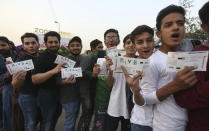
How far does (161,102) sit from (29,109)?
222 centimetres

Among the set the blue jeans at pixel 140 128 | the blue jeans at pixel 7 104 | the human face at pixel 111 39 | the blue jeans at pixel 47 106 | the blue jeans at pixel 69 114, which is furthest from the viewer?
the blue jeans at pixel 7 104

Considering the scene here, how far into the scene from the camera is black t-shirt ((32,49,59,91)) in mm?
2142

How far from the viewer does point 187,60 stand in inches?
33.5

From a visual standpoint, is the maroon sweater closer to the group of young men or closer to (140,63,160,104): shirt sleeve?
the group of young men

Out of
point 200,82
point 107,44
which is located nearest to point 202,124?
point 200,82

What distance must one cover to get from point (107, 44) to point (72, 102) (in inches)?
51.0

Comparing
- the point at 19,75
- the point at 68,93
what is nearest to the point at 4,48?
the point at 19,75

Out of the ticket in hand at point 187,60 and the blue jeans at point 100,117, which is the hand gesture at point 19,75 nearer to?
the blue jeans at point 100,117

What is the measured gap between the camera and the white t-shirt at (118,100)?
186 cm

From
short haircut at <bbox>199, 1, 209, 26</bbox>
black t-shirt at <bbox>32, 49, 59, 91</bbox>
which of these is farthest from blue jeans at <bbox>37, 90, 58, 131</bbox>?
short haircut at <bbox>199, 1, 209, 26</bbox>

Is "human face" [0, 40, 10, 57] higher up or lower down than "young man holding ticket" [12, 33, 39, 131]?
higher up

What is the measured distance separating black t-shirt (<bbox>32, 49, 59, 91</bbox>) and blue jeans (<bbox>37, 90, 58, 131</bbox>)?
0.11 metres

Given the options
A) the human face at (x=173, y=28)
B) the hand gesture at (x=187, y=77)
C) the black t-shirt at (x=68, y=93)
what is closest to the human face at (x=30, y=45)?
the black t-shirt at (x=68, y=93)

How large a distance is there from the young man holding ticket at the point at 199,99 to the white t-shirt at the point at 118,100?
0.98 m
